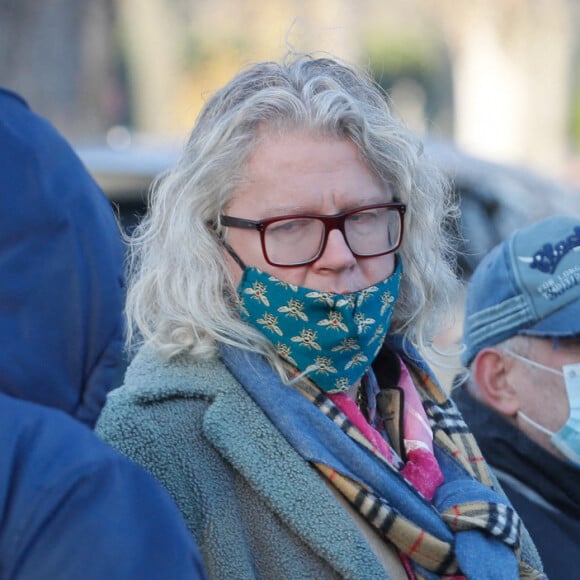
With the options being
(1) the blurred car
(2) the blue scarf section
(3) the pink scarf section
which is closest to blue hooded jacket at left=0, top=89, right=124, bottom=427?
(2) the blue scarf section

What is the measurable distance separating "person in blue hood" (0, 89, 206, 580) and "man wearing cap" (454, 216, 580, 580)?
136cm

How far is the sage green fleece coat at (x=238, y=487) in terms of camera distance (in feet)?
5.79

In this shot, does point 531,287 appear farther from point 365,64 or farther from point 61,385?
point 61,385

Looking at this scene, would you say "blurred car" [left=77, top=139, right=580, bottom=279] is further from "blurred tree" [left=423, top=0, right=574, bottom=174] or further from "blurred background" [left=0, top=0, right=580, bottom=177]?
"blurred tree" [left=423, top=0, right=574, bottom=174]

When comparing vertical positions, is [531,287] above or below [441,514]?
above

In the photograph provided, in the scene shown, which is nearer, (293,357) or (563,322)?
(293,357)

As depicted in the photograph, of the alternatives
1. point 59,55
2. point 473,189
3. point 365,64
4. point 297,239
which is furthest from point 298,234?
point 59,55

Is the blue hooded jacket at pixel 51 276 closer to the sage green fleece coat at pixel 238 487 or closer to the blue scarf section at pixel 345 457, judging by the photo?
the sage green fleece coat at pixel 238 487

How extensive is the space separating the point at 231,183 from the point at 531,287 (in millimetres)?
867

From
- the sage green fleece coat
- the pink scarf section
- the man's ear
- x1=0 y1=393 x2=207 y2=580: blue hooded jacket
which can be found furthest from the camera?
the man's ear

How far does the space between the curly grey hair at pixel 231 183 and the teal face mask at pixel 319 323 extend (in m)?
0.05

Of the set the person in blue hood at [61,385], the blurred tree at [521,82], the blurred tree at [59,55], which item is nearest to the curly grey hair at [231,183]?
the person in blue hood at [61,385]

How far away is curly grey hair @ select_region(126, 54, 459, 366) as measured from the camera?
77.3 inches

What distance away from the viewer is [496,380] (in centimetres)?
257
